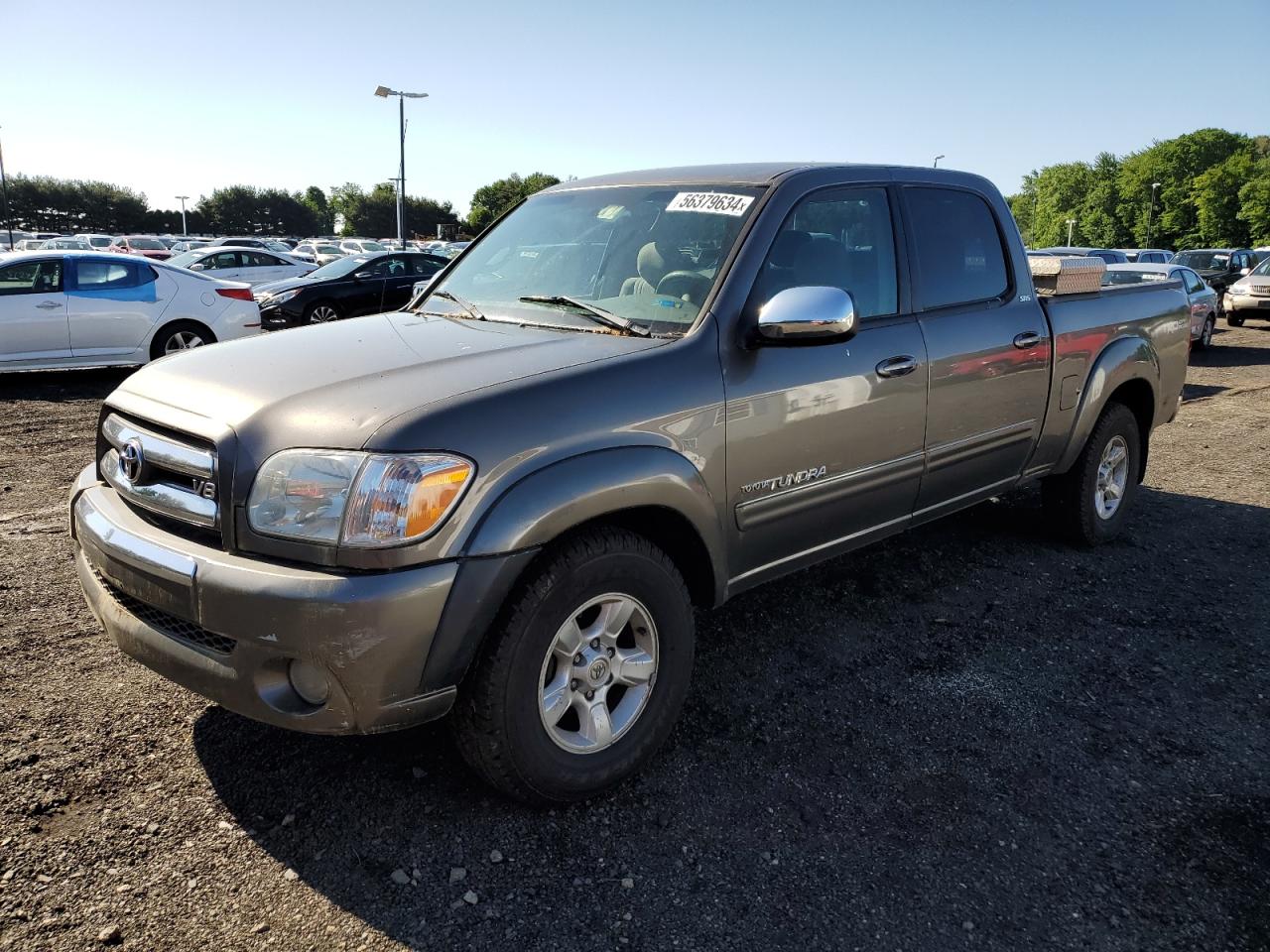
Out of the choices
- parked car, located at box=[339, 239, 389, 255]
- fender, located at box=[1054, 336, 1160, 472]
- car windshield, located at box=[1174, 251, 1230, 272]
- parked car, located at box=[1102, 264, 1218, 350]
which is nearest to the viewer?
fender, located at box=[1054, 336, 1160, 472]

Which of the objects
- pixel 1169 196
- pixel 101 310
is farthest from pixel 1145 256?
pixel 1169 196

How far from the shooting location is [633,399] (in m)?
2.70

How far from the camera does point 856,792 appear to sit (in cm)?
285

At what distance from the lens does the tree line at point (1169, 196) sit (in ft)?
265

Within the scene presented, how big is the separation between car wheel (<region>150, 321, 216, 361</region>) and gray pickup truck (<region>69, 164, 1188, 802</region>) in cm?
794

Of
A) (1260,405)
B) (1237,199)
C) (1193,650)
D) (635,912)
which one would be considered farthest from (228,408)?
(1237,199)

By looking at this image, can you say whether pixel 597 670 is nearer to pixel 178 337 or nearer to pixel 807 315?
pixel 807 315

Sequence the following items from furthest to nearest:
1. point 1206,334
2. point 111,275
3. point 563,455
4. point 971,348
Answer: point 1206,334, point 111,275, point 971,348, point 563,455

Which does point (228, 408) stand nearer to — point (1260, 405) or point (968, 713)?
point (968, 713)

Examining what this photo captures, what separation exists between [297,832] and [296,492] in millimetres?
1006

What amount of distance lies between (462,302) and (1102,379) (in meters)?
3.24

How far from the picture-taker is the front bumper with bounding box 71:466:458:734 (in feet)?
7.25

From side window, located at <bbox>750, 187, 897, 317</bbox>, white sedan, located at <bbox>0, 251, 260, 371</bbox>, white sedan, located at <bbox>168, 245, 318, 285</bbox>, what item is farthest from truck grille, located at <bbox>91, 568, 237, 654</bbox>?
white sedan, located at <bbox>168, 245, 318, 285</bbox>

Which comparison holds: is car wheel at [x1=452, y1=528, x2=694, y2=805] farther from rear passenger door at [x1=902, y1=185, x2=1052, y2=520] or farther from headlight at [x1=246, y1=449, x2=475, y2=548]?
rear passenger door at [x1=902, y1=185, x2=1052, y2=520]
